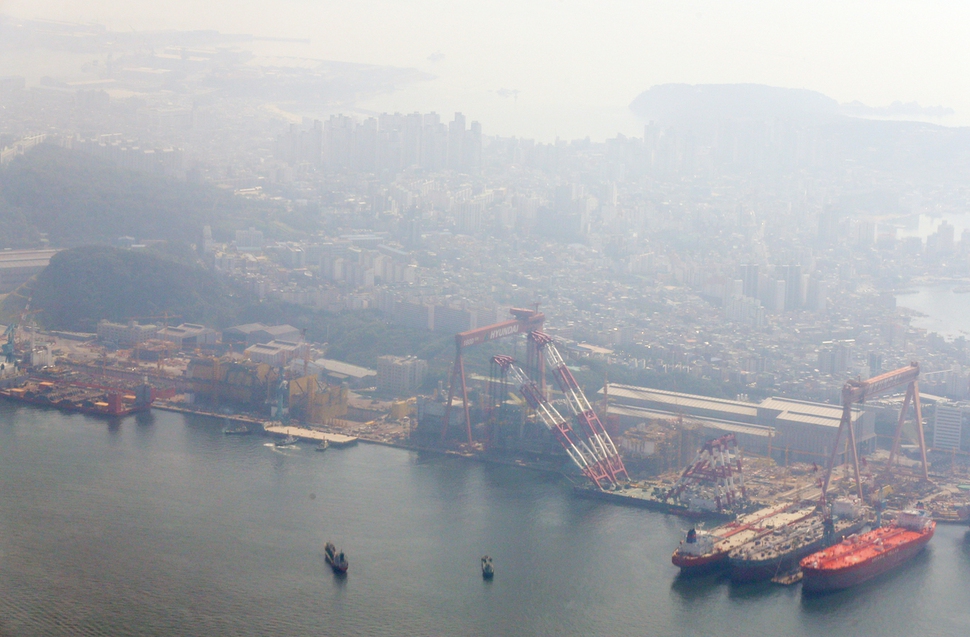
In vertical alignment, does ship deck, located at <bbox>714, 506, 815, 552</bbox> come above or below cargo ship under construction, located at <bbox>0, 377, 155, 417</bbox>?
below

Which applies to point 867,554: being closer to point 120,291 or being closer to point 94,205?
point 120,291

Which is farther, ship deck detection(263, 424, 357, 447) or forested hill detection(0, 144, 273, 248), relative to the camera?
forested hill detection(0, 144, 273, 248)

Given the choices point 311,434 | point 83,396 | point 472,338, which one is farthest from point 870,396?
point 83,396

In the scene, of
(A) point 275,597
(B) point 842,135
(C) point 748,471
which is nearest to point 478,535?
(A) point 275,597

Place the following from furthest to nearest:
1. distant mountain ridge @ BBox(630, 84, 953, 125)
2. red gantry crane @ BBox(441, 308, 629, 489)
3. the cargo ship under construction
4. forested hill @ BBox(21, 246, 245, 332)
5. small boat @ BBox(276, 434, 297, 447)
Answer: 1. distant mountain ridge @ BBox(630, 84, 953, 125)
2. forested hill @ BBox(21, 246, 245, 332)
3. the cargo ship under construction
4. small boat @ BBox(276, 434, 297, 447)
5. red gantry crane @ BBox(441, 308, 629, 489)

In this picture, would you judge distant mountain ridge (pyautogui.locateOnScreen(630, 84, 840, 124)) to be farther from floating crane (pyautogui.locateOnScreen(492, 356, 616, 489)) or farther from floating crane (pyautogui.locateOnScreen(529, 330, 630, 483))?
floating crane (pyautogui.locateOnScreen(492, 356, 616, 489))

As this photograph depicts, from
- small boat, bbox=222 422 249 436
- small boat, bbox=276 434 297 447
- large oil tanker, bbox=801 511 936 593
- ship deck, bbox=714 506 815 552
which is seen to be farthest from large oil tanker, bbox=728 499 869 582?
small boat, bbox=222 422 249 436

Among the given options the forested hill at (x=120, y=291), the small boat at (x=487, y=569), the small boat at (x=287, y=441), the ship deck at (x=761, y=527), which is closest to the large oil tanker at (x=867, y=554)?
the ship deck at (x=761, y=527)
